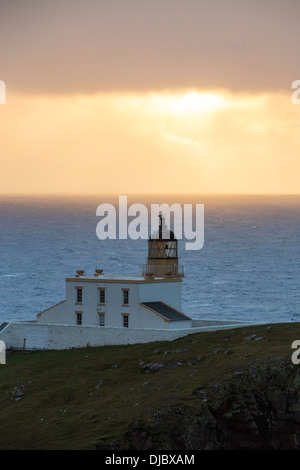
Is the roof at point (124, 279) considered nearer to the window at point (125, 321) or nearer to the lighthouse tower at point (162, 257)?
the lighthouse tower at point (162, 257)

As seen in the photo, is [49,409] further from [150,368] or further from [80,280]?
[80,280]

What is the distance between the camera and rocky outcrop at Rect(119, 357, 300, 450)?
188ft

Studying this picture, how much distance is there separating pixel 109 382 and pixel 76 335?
10175 mm

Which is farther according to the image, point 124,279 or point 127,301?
point 124,279

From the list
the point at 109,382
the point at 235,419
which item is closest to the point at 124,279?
the point at 109,382

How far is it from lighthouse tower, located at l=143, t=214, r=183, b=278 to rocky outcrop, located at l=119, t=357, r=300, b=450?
21010 mm

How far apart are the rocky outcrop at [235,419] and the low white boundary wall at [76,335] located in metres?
13.1

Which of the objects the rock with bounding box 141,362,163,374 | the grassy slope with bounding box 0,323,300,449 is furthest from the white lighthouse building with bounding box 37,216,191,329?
the rock with bounding box 141,362,163,374

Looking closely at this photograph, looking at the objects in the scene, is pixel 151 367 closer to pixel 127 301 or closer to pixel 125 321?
pixel 125 321

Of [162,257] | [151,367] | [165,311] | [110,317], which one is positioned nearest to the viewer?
[151,367]

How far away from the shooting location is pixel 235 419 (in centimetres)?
5888

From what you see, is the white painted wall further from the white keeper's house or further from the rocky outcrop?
the rocky outcrop
